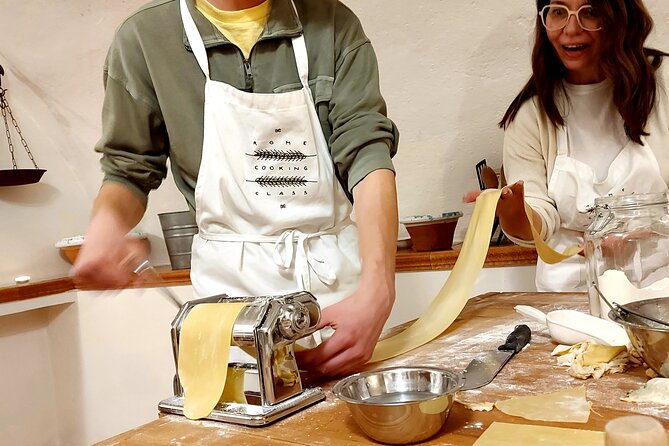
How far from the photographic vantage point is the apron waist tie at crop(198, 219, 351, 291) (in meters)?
1.34

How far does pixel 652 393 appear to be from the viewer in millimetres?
821

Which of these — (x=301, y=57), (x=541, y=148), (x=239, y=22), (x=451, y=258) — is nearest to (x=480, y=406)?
(x=301, y=57)

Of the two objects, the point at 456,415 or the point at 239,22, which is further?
the point at 239,22

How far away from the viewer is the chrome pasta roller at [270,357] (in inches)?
35.3

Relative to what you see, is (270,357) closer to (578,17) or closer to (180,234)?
(578,17)

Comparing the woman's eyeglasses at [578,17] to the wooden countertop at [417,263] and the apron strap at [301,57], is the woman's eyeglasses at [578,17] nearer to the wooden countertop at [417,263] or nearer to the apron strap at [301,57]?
the wooden countertop at [417,263]

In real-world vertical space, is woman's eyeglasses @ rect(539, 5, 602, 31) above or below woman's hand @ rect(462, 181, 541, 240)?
above

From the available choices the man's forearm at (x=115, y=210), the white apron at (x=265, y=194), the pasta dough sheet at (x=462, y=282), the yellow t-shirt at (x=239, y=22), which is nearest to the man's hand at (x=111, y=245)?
the man's forearm at (x=115, y=210)

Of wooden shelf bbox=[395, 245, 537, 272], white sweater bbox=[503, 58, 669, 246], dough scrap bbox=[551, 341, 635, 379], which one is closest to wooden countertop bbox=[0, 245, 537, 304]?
wooden shelf bbox=[395, 245, 537, 272]

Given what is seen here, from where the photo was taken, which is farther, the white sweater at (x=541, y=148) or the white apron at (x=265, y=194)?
the white sweater at (x=541, y=148)

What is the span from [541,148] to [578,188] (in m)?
0.20

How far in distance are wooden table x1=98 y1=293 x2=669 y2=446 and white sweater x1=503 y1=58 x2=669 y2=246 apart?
2.93 ft

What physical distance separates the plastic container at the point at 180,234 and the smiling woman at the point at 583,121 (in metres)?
1.41

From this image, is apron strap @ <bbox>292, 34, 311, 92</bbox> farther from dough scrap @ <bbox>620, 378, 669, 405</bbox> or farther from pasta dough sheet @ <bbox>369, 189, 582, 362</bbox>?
dough scrap @ <bbox>620, 378, 669, 405</bbox>
